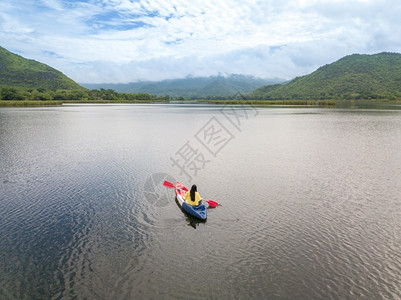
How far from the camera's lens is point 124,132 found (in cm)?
4494

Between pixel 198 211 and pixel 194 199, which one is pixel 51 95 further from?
pixel 198 211

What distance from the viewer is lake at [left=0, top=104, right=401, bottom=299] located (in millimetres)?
9062

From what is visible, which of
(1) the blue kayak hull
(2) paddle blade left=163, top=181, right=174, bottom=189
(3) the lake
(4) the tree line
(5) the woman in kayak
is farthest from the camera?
(4) the tree line

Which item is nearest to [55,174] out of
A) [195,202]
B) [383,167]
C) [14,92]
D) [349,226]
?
[195,202]

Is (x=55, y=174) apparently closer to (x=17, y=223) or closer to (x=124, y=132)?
(x=17, y=223)

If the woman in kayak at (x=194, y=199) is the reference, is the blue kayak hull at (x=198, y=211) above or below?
below

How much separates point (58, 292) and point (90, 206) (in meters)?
7.30

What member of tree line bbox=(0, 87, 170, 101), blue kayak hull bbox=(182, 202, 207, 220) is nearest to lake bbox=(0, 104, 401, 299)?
blue kayak hull bbox=(182, 202, 207, 220)

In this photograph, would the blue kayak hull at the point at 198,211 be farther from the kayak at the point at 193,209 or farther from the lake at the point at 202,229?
the lake at the point at 202,229

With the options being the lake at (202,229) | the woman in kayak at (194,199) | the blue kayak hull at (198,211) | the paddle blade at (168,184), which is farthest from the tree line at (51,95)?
the blue kayak hull at (198,211)

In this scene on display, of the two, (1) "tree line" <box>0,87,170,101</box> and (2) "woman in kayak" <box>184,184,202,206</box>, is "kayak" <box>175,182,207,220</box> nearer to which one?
(2) "woman in kayak" <box>184,184,202,206</box>

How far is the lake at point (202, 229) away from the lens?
906 centimetres

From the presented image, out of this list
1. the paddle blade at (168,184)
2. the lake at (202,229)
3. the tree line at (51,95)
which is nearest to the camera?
the lake at (202,229)

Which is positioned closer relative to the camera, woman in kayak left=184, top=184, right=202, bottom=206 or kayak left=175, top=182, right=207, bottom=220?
kayak left=175, top=182, right=207, bottom=220
